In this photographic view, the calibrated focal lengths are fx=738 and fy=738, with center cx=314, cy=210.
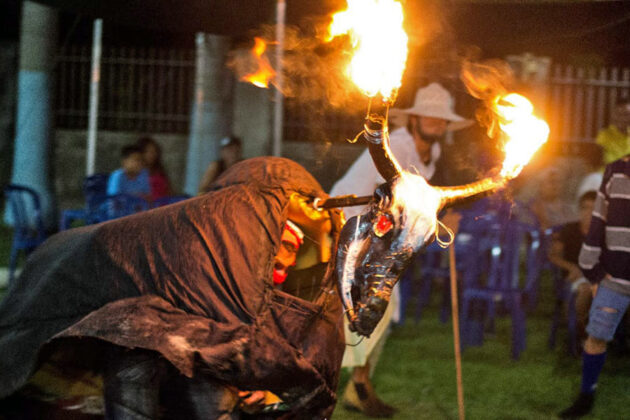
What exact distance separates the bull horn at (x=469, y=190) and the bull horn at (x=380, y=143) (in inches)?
10.3

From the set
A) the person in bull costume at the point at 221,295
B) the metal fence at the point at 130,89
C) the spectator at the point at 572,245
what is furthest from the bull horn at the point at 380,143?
the metal fence at the point at 130,89

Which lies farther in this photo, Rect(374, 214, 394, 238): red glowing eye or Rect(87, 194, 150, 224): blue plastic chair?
Rect(87, 194, 150, 224): blue plastic chair

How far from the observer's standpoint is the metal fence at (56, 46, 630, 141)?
12.3 m

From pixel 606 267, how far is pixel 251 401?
2.61 m

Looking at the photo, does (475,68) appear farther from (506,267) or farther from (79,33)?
(79,33)

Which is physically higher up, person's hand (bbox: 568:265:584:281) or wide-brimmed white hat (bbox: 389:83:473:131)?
wide-brimmed white hat (bbox: 389:83:473:131)

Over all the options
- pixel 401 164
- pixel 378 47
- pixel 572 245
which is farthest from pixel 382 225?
pixel 572 245

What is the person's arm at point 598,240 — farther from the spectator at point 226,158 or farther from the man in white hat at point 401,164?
the spectator at point 226,158

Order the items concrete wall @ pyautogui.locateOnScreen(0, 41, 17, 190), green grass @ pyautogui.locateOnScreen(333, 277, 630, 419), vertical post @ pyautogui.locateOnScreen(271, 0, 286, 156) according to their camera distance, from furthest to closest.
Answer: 1. concrete wall @ pyautogui.locateOnScreen(0, 41, 17, 190)
2. vertical post @ pyautogui.locateOnScreen(271, 0, 286, 156)
3. green grass @ pyautogui.locateOnScreen(333, 277, 630, 419)

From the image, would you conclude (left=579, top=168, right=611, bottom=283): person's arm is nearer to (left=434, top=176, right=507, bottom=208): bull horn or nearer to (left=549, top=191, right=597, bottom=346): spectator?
(left=549, top=191, right=597, bottom=346): spectator

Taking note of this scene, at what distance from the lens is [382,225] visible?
2764mm

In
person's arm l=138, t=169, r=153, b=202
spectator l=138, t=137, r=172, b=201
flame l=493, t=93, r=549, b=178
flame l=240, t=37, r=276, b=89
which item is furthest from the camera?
spectator l=138, t=137, r=172, b=201

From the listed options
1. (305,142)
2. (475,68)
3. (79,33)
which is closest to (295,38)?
(475,68)

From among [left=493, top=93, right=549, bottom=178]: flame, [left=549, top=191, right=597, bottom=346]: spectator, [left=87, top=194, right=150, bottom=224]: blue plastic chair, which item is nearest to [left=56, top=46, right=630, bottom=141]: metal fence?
[left=87, top=194, right=150, bottom=224]: blue plastic chair
